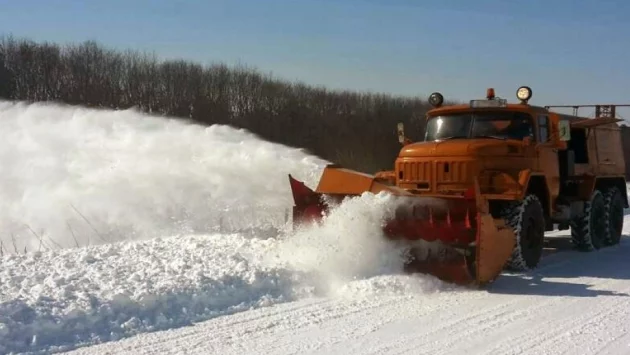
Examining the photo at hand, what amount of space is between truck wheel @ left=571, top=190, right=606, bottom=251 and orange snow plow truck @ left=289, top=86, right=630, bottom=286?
2 cm

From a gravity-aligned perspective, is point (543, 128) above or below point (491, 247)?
above

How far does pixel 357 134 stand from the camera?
35125 millimetres

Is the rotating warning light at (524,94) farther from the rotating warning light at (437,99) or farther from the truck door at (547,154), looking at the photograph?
the rotating warning light at (437,99)

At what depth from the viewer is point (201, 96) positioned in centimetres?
3644

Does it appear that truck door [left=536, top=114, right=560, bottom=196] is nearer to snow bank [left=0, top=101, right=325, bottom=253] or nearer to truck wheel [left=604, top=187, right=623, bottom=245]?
truck wheel [left=604, top=187, right=623, bottom=245]

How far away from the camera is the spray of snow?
6.06 metres

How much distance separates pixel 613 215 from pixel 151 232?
8.56m

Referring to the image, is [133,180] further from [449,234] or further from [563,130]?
[563,130]

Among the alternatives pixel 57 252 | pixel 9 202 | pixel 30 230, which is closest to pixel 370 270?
pixel 57 252

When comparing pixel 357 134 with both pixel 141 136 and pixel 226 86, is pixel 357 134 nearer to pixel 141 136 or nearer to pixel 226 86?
pixel 226 86

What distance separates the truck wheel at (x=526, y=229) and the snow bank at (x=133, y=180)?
3750 mm

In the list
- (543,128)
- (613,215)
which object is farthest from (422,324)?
(613,215)

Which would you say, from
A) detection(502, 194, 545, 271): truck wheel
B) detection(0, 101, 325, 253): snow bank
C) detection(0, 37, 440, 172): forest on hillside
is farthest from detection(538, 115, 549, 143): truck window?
detection(0, 37, 440, 172): forest on hillside

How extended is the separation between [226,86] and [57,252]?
103ft
